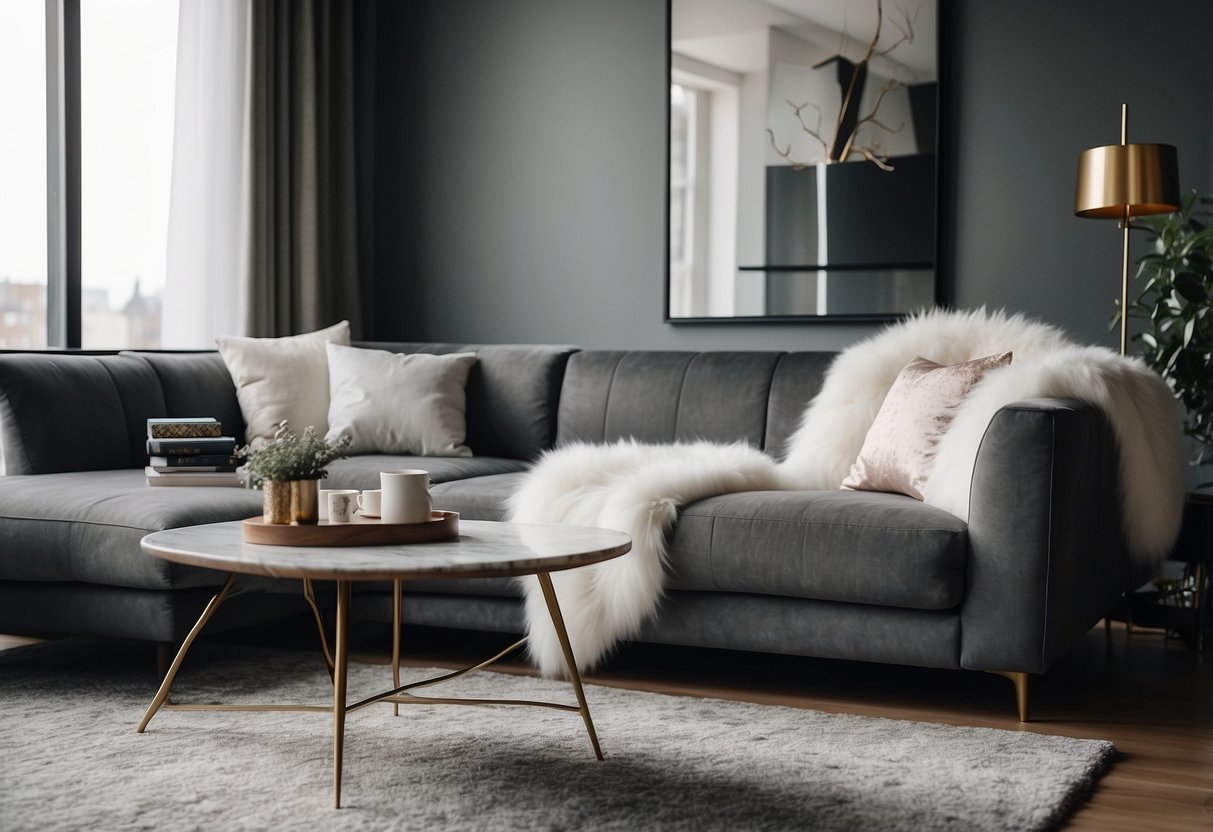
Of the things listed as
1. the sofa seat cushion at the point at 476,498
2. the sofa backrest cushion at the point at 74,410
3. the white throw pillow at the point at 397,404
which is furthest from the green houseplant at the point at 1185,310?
the sofa backrest cushion at the point at 74,410

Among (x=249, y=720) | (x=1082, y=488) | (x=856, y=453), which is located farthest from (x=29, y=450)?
(x=1082, y=488)

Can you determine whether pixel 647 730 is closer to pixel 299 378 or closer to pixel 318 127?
pixel 299 378

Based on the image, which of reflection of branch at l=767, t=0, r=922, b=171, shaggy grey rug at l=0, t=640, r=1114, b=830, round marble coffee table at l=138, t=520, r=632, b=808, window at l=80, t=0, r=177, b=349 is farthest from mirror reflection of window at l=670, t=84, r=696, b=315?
round marble coffee table at l=138, t=520, r=632, b=808

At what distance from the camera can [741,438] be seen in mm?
3523

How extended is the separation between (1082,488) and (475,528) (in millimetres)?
1233

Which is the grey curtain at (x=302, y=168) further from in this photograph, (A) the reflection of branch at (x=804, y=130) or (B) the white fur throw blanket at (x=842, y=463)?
(B) the white fur throw blanket at (x=842, y=463)

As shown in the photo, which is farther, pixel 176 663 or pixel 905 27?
pixel 905 27

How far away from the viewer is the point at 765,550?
8.93ft

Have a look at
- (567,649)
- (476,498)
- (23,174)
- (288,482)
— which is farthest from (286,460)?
(23,174)

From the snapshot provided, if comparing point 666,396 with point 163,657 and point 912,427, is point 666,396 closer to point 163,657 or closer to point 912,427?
point 912,427

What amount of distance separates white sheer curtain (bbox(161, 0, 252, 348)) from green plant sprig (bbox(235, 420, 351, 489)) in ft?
7.70

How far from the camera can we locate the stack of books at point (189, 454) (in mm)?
3182

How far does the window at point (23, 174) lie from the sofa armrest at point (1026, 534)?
2916 mm

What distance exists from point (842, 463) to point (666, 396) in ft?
2.33
